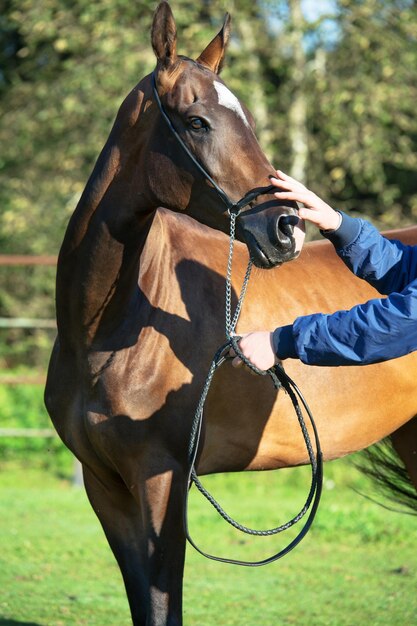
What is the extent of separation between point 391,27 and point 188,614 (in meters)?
10.6

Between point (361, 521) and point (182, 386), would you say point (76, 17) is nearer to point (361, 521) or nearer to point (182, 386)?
point (361, 521)

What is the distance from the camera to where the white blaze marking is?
2.97 metres

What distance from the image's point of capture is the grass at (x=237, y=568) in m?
4.62

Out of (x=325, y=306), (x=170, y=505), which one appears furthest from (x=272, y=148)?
(x=170, y=505)

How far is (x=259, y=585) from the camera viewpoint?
529 centimetres

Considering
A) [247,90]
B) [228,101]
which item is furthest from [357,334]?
[247,90]

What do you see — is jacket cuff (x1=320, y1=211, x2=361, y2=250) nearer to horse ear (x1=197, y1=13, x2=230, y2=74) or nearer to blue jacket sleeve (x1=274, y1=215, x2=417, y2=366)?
blue jacket sleeve (x1=274, y1=215, x2=417, y2=366)

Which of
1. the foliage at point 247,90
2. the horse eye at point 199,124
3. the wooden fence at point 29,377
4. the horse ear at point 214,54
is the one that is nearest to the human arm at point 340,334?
the horse eye at point 199,124

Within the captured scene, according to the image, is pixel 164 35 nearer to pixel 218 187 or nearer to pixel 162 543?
pixel 218 187

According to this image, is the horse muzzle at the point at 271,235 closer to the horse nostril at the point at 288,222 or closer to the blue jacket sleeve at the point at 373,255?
the horse nostril at the point at 288,222

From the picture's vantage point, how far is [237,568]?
5.79 m

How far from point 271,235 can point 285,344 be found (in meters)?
0.36

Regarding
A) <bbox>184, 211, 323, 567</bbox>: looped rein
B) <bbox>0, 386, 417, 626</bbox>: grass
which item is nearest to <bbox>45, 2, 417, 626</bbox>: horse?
<bbox>184, 211, 323, 567</bbox>: looped rein

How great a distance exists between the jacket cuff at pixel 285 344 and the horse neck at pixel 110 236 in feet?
2.64
